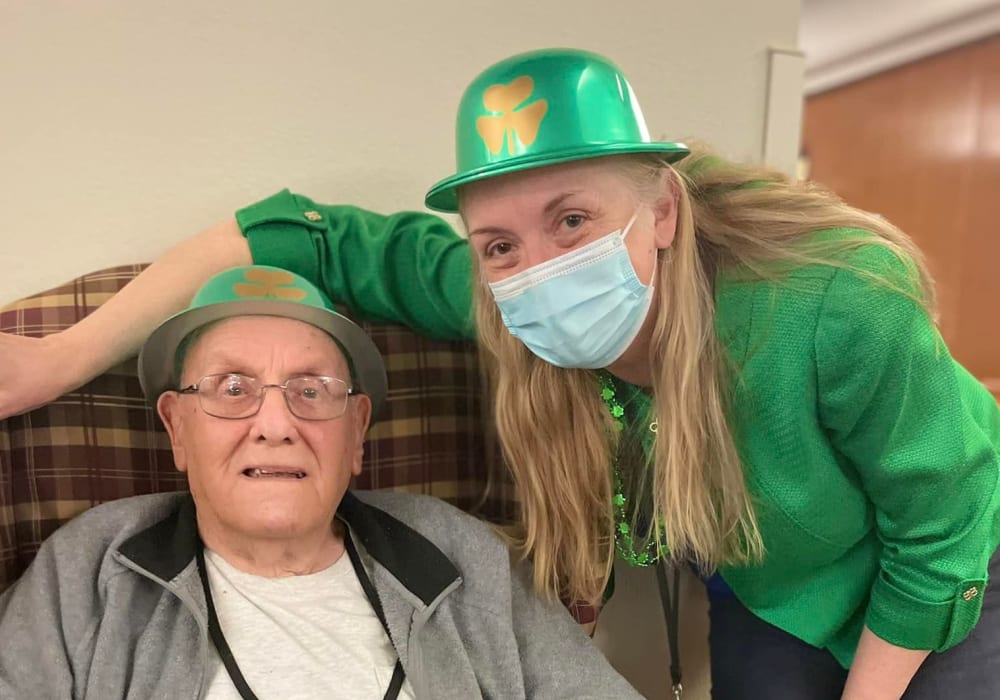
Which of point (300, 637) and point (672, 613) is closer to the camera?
point (300, 637)

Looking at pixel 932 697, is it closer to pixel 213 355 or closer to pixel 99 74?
pixel 213 355

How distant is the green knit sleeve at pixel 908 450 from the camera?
3.47 feet

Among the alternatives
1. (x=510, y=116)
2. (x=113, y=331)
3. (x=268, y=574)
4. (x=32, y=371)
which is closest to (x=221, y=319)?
(x=113, y=331)

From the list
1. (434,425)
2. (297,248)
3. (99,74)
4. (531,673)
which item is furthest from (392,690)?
(99,74)

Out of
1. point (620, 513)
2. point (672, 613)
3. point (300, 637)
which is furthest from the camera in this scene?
point (672, 613)

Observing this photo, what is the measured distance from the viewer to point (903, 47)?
15.3ft

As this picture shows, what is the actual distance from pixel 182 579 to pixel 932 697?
125 centimetres

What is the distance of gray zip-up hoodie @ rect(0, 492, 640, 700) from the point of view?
1102mm

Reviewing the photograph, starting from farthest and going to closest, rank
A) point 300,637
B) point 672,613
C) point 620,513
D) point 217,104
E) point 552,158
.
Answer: point 672,613 → point 217,104 → point 620,513 → point 300,637 → point 552,158

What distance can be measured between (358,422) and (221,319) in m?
0.30

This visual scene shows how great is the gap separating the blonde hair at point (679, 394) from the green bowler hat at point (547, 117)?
0.20 ft

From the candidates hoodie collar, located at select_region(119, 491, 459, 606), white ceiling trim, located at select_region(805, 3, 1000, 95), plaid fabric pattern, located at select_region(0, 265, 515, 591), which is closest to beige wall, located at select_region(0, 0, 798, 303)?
plaid fabric pattern, located at select_region(0, 265, 515, 591)

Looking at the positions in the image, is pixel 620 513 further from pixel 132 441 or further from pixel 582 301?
pixel 132 441

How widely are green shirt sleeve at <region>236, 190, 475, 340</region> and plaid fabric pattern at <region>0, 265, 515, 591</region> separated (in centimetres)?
9
